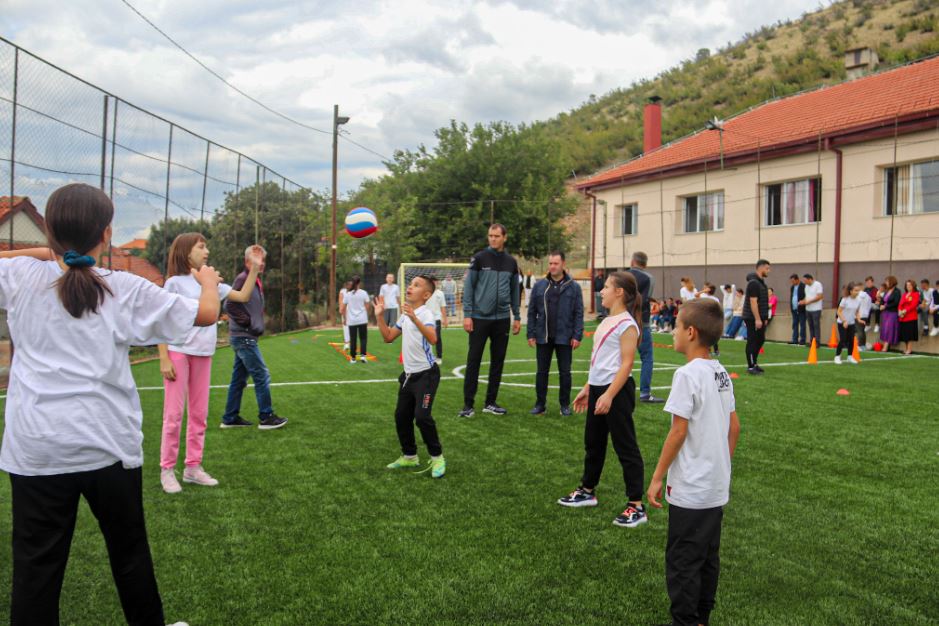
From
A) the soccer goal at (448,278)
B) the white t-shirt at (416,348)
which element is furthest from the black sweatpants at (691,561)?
the soccer goal at (448,278)

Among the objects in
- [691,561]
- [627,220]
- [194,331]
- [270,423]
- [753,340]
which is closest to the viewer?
[691,561]

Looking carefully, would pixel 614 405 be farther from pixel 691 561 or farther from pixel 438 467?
pixel 691 561

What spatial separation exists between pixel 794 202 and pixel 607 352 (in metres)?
19.7

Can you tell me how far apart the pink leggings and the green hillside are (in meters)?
39.7

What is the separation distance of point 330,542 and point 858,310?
53.1 ft

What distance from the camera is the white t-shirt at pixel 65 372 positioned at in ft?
8.07

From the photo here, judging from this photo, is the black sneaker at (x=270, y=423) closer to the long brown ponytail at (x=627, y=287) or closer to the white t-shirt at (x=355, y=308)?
the long brown ponytail at (x=627, y=287)

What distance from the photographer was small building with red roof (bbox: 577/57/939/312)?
18531mm

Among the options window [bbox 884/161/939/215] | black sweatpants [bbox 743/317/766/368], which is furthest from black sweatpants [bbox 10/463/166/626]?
window [bbox 884/161/939/215]

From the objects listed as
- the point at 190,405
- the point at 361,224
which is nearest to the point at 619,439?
the point at 190,405

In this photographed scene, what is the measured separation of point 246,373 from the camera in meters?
7.61

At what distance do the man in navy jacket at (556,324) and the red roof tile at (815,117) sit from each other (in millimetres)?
14592

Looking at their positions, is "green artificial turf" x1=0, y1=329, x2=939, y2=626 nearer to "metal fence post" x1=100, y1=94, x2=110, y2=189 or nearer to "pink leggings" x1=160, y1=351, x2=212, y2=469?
"pink leggings" x1=160, y1=351, x2=212, y2=469

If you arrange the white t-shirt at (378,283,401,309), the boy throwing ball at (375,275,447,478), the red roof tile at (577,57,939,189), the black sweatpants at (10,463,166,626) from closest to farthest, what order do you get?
the black sweatpants at (10,463,166,626), the boy throwing ball at (375,275,447,478), the white t-shirt at (378,283,401,309), the red roof tile at (577,57,939,189)
